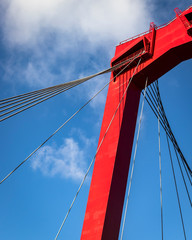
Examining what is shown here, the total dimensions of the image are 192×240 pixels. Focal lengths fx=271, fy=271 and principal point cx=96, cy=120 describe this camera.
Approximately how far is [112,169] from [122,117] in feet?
6.27

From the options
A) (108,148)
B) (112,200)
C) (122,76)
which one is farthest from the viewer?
(122,76)

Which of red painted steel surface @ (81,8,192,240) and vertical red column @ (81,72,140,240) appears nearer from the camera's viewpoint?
vertical red column @ (81,72,140,240)

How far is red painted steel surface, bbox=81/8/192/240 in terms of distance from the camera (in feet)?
26.1

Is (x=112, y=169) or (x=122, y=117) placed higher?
(x=122, y=117)

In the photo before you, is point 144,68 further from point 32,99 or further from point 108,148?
point 32,99

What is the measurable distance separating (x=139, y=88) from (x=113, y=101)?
124 cm

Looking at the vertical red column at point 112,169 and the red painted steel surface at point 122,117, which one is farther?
the red painted steel surface at point 122,117

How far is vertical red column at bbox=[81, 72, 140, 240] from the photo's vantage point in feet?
25.7

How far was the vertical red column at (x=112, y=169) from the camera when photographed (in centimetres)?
784

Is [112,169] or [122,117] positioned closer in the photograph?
[112,169]

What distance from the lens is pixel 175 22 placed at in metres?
10.0

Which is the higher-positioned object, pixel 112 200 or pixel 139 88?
pixel 139 88

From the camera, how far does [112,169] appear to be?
27.8 feet

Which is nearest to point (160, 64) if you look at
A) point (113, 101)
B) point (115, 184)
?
point (113, 101)
